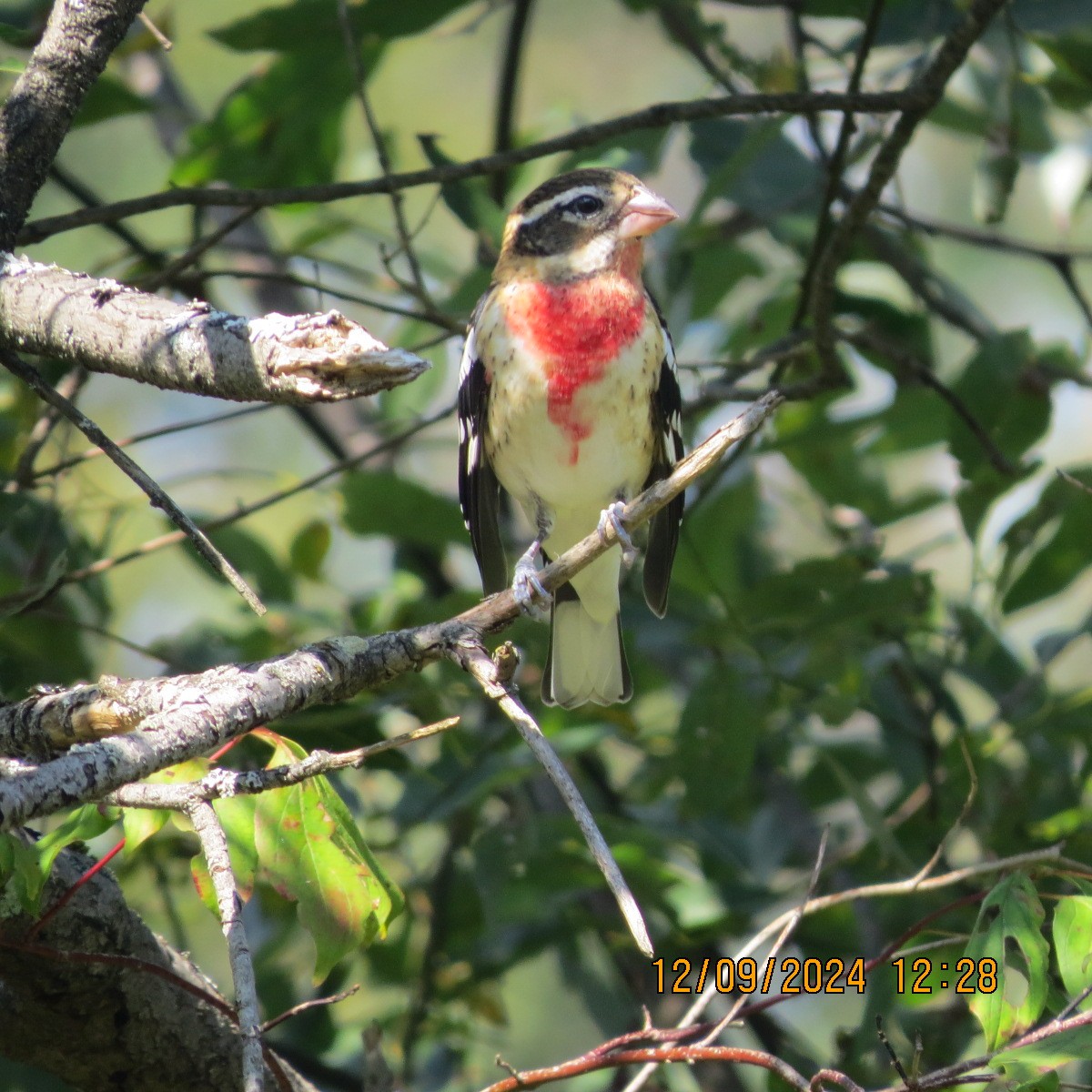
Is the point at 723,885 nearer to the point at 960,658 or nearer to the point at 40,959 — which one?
the point at 960,658

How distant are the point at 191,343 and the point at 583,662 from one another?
2494 millimetres

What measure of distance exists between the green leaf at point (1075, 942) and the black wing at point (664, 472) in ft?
6.25

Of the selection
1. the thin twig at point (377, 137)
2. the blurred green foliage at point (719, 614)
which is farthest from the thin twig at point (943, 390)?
the thin twig at point (377, 137)

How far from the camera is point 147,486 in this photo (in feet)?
7.30

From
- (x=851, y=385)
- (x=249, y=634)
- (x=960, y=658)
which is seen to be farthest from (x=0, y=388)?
(x=960, y=658)

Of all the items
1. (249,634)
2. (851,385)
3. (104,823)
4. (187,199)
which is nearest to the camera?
(104,823)

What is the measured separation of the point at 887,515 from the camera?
4.75 meters

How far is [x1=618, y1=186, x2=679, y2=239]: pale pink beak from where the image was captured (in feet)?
14.2

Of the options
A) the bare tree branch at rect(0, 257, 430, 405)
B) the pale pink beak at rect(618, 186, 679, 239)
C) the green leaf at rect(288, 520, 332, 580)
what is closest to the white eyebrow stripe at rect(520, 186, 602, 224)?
the pale pink beak at rect(618, 186, 679, 239)

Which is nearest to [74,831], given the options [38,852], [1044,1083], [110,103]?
[38,852]

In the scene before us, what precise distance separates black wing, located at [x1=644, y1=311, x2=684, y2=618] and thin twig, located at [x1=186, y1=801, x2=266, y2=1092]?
2.35 metres

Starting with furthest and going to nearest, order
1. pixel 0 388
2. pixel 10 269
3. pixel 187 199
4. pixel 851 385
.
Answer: pixel 0 388
pixel 851 385
pixel 187 199
pixel 10 269

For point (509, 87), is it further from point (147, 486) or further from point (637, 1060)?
point (637, 1060)

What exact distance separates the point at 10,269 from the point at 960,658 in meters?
3.66
